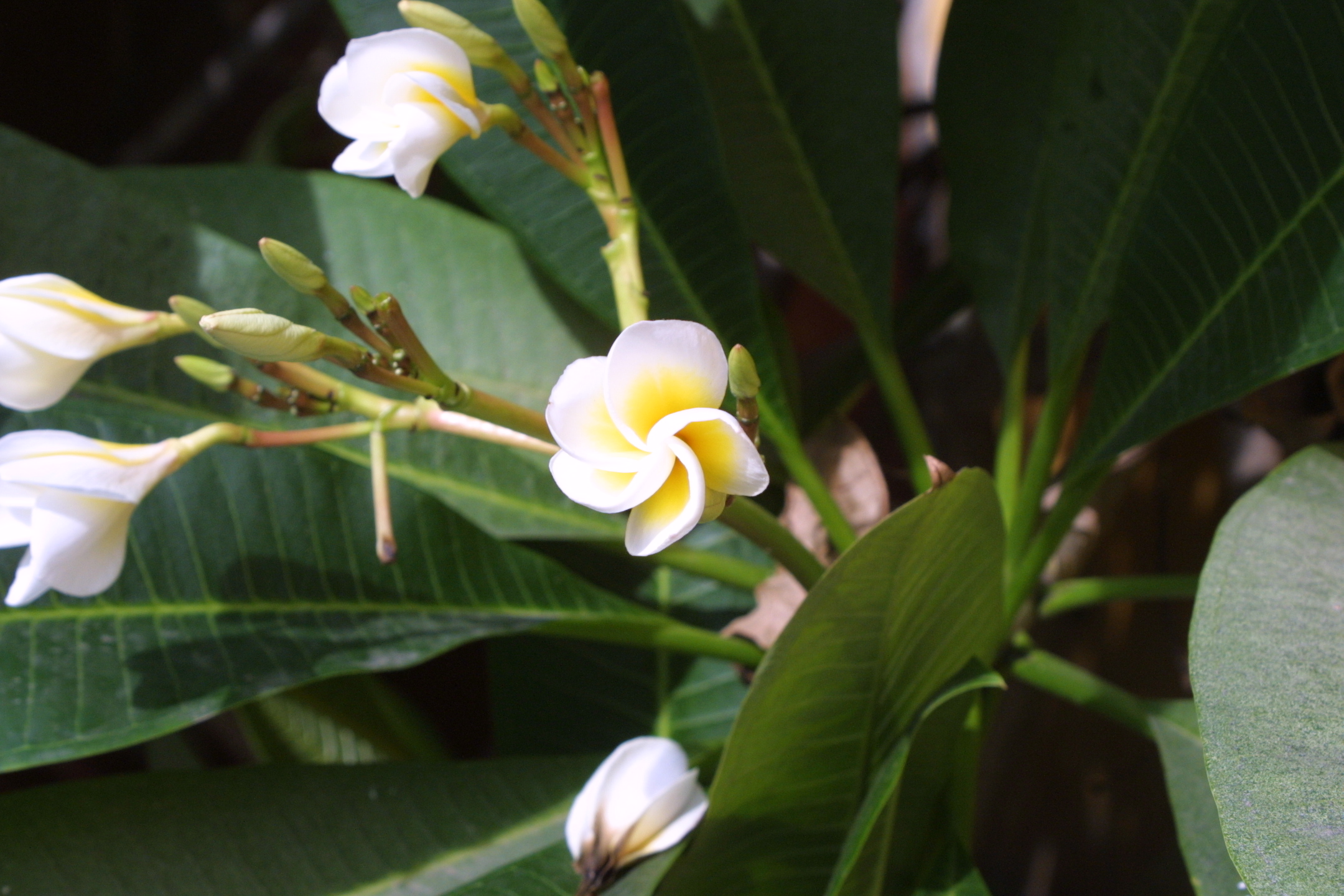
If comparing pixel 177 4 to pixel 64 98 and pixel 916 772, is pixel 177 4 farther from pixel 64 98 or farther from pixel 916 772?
pixel 916 772

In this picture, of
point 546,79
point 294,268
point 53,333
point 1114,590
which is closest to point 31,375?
point 53,333

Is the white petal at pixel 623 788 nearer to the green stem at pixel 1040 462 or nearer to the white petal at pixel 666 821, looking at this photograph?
the white petal at pixel 666 821

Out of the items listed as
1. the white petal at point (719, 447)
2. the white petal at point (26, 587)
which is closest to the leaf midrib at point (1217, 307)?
the white petal at point (719, 447)

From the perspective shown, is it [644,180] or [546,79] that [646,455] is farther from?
[644,180]

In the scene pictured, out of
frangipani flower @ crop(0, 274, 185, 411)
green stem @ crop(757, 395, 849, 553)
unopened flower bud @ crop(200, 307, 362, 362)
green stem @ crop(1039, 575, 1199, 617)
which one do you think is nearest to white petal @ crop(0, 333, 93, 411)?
frangipani flower @ crop(0, 274, 185, 411)

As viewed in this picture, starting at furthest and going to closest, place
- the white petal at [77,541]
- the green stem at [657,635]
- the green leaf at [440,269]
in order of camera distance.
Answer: the green leaf at [440,269]
the green stem at [657,635]
the white petal at [77,541]

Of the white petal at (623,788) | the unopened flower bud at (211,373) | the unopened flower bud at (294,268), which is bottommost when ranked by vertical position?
the white petal at (623,788)
